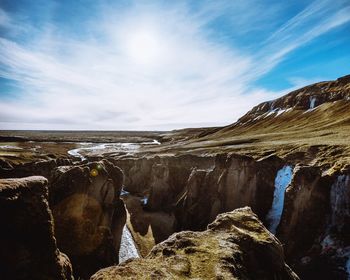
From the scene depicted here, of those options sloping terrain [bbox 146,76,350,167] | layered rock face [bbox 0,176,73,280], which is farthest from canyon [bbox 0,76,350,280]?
sloping terrain [bbox 146,76,350,167]

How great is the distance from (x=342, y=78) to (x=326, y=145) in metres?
127

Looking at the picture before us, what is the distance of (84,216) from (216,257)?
41.4ft

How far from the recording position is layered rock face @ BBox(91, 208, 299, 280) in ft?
32.7

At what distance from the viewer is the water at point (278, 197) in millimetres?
27016

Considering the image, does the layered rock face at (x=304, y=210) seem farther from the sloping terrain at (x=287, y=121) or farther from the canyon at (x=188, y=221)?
the sloping terrain at (x=287, y=121)

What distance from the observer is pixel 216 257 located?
11180 millimetres

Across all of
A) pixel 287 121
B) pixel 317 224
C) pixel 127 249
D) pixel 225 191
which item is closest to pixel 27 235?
pixel 127 249

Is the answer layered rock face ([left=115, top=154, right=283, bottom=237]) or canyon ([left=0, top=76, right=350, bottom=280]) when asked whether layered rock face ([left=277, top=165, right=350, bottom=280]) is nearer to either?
canyon ([left=0, top=76, right=350, bottom=280])

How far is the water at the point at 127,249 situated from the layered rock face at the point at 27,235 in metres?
14.5

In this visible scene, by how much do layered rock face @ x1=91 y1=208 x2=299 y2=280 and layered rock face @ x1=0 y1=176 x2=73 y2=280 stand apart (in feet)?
10.8

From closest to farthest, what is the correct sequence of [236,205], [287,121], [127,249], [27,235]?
[27,235]
[127,249]
[236,205]
[287,121]

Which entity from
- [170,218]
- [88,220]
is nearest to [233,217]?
[88,220]

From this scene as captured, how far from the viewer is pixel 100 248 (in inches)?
862

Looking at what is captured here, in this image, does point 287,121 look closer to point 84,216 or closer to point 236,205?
point 236,205
